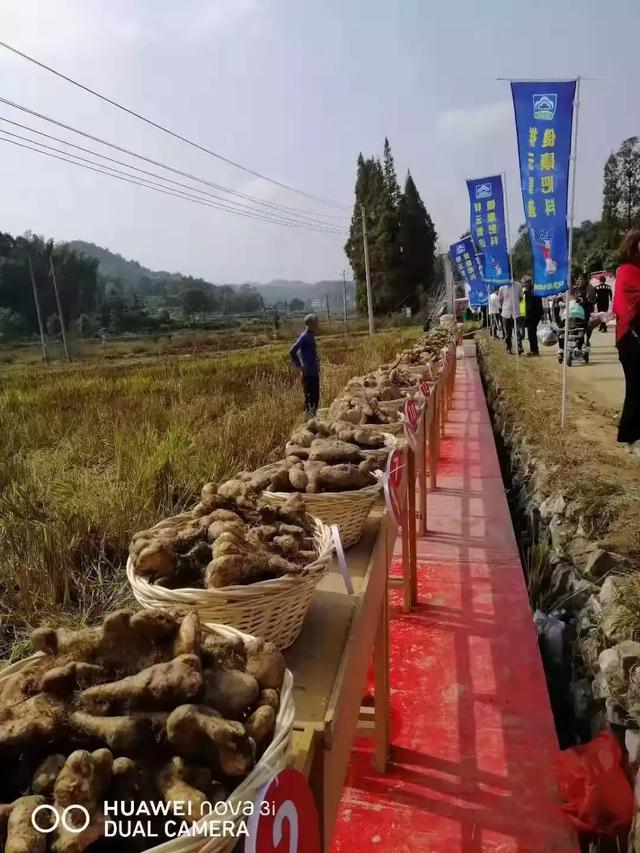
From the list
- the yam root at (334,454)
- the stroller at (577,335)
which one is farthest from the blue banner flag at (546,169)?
the yam root at (334,454)

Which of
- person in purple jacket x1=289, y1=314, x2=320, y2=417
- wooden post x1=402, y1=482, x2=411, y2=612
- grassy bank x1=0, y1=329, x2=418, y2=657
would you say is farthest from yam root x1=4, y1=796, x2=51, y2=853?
person in purple jacket x1=289, y1=314, x2=320, y2=417

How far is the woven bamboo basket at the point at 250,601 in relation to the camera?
121 cm

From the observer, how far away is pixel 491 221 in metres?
12.9

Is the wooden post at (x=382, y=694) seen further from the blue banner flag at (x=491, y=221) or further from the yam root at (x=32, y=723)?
the blue banner flag at (x=491, y=221)

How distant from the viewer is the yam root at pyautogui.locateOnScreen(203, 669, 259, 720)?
0.91 m

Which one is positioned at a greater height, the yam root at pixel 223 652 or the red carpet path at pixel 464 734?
the yam root at pixel 223 652

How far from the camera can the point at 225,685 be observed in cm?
93

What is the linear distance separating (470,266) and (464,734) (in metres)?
16.9

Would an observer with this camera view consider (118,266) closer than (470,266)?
No

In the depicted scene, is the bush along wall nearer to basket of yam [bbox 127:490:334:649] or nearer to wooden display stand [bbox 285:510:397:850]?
wooden display stand [bbox 285:510:397:850]

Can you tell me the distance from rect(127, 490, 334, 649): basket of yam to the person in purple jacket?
667 centimetres

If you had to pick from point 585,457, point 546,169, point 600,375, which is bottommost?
point 585,457

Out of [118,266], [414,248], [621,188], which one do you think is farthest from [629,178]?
[118,266]

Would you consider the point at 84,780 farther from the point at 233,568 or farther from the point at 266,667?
the point at 233,568
